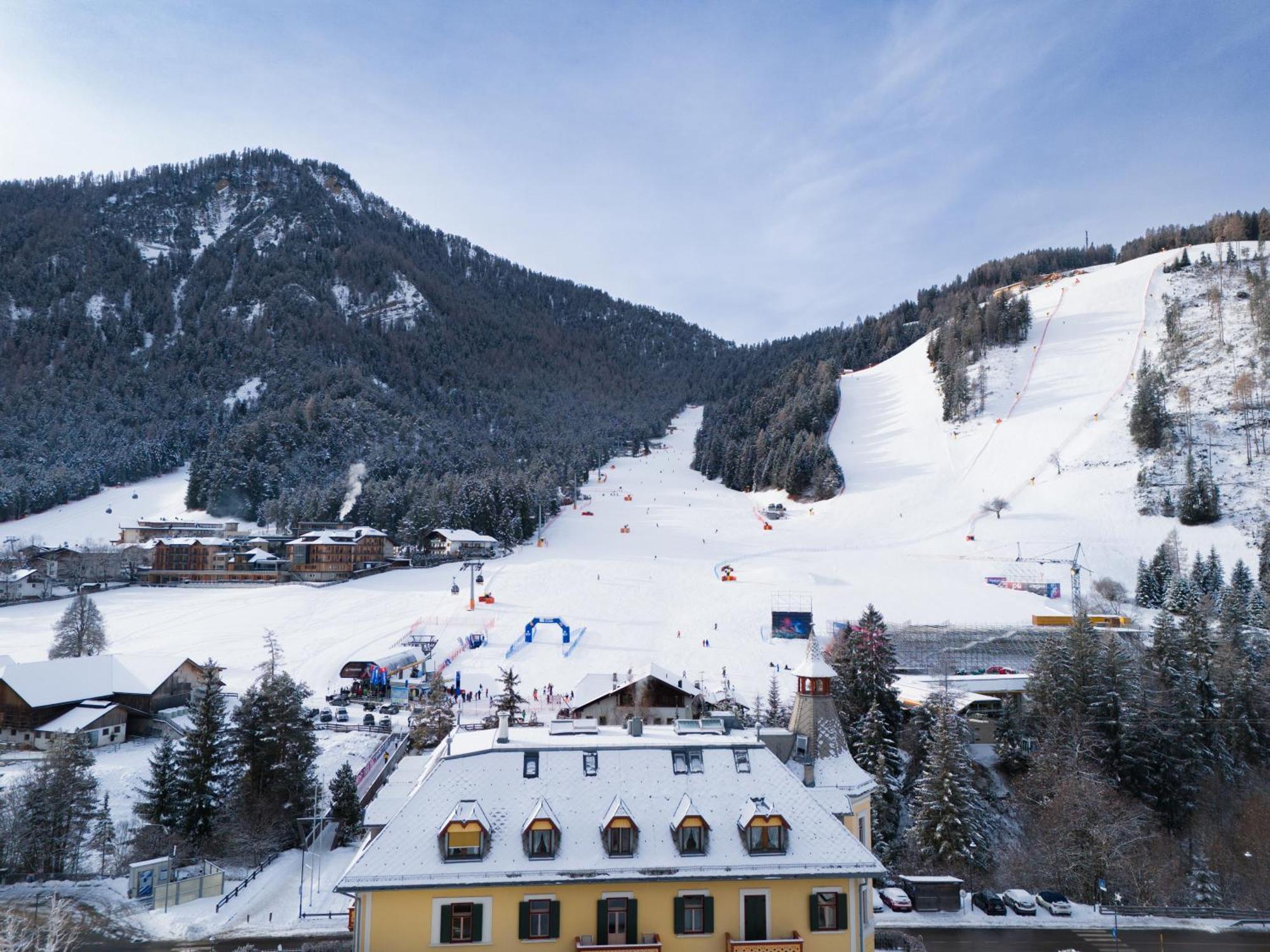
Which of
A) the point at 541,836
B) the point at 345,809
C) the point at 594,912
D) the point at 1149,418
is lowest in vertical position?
the point at 345,809

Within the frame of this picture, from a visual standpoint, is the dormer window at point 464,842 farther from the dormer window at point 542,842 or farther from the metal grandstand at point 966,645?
the metal grandstand at point 966,645

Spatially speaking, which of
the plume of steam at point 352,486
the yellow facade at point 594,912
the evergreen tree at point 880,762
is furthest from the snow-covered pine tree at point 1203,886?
the plume of steam at point 352,486

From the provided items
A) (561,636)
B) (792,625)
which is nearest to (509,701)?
(561,636)

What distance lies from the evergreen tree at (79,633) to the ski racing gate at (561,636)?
25.6 meters

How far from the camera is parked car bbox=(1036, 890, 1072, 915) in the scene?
1033 inches

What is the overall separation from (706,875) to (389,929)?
248 inches

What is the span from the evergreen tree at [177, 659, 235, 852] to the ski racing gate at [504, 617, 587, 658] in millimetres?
22101

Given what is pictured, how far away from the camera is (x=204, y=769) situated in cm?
2966

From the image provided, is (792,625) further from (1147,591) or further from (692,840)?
(692,840)

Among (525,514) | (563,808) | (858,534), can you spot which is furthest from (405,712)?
(858,534)

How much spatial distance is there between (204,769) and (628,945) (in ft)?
71.6

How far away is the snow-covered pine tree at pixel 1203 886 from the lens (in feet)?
106

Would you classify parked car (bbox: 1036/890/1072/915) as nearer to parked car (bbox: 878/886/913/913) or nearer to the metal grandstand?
parked car (bbox: 878/886/913/913)

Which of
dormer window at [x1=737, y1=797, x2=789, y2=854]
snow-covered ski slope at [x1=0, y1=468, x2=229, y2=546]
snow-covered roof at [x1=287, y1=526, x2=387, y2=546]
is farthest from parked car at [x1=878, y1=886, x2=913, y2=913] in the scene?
snow-covered ski slope at [x1=0, y1=468, x2=229, y2=546]
